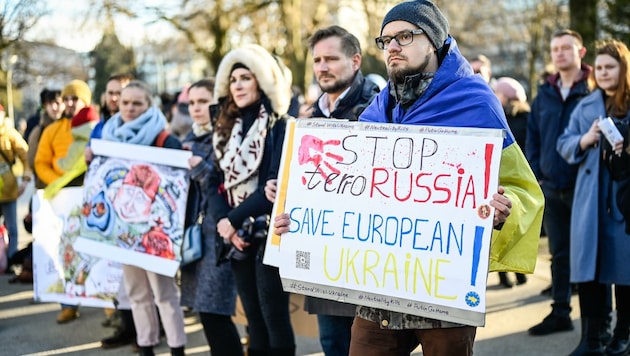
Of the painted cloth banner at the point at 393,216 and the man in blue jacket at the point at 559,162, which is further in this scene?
the man in blue jacket at the point at 559,162

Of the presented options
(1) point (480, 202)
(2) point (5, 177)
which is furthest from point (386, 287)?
(2) point (5, 177)

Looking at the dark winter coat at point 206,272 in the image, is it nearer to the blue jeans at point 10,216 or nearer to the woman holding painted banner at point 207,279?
the woman holding painted banner at point 207,279

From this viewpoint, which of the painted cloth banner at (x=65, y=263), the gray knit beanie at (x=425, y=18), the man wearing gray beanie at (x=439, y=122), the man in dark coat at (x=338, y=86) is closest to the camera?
the man wearing gray beanie at (x=439, y=122)

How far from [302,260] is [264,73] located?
1628 mm

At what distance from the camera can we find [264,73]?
414 cm

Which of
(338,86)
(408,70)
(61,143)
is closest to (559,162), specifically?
(338,86)

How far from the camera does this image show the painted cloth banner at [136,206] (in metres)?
4.66

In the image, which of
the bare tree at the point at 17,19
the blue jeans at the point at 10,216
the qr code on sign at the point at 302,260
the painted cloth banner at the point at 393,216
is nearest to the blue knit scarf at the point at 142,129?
the painted cloth banner at the point at 393,216

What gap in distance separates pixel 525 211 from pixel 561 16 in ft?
83.8

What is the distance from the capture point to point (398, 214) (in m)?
2.64

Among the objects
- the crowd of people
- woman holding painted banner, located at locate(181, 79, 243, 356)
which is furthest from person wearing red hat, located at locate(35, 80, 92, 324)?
woman holding painted banner, located at locate(181, 79, 243, 356)

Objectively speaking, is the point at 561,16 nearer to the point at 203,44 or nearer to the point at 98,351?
the point at 203,44

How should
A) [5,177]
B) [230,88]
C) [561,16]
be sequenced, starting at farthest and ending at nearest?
1. [561,16]
2. [5,177]
3. [230,88]

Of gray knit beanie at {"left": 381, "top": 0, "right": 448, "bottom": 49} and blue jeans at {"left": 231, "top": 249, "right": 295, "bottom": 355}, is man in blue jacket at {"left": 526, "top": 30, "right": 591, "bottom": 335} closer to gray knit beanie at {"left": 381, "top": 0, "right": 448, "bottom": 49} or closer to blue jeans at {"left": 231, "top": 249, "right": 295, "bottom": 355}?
blue jeans at {"left": 231, "top": 249, "right": 295, "bottom": 355}
